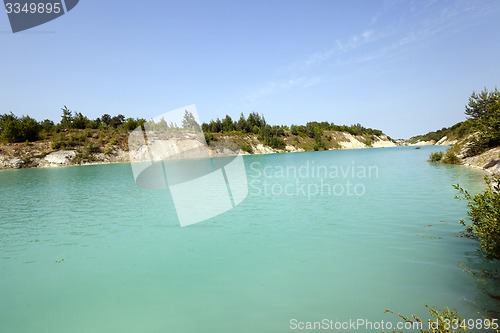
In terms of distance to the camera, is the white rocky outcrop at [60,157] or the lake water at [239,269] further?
the white rocky outcrop at [60,157]

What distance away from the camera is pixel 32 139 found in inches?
3039

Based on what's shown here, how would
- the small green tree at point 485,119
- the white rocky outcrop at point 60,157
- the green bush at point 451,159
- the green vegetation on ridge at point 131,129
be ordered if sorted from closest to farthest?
1. the small green tree at point 485,119
2. the green bush at point 451,159
3. the white rocky outcrop at point 60,157
4. the green vegetation on ridge at point 131,129

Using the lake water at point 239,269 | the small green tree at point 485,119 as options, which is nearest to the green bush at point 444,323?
the lake water at point 239,269

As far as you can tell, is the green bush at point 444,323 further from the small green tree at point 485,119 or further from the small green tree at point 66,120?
the small green tree at point 66,120

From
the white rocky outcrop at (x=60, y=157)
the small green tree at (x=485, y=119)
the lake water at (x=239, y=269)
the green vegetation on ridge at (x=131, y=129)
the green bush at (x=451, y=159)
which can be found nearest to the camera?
the lake water at (x=239, y=269)

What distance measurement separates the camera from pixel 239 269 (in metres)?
7.95

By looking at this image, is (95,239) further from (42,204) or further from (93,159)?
(93,159)

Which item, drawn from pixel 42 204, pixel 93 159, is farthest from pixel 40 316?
pixel 93 159

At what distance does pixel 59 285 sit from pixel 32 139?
295ft

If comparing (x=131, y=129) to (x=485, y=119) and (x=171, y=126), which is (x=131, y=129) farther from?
(x=485, y=119)

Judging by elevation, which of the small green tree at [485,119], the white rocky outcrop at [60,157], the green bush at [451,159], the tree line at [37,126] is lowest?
the green bush at [451,159]

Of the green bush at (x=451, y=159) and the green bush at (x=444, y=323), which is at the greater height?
the green bush at (x=444, y=323)

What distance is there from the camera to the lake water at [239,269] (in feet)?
18.9

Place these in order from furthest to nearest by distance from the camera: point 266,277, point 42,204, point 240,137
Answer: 1. point 240,137
2. point 42,204
3. point 266,277
